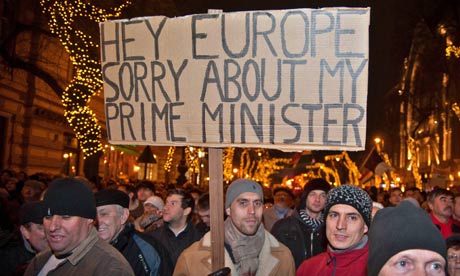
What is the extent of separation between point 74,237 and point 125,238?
1723 millimetres

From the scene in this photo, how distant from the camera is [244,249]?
5.19m

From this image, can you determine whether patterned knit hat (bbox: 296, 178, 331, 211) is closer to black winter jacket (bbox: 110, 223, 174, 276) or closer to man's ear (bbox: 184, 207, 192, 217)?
man's ear (bbox: 184, 207, 192, 217)

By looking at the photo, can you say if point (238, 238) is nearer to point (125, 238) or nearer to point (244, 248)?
point (244, 248)

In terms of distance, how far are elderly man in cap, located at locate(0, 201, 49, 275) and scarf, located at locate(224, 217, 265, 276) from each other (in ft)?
5.51

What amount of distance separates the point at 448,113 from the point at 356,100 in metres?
48.5

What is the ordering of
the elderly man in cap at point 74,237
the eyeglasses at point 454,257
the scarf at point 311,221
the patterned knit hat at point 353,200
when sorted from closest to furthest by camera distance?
1. the elderly man in cap at point 74,237
2. the patterned knit hat at point 353,200
3. the eyeglasses at point 454,257
4. the scarf at point 311,221

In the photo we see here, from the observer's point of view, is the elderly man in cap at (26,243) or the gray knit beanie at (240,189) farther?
the elderly man in cap at (26,243)

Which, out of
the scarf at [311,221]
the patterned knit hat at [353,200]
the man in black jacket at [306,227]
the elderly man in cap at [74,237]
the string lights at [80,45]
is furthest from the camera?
the string lights at [80,45]

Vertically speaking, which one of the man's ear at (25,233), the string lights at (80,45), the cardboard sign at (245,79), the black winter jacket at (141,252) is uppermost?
the string lights at (80,45)

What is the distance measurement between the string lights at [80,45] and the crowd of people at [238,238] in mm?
11677

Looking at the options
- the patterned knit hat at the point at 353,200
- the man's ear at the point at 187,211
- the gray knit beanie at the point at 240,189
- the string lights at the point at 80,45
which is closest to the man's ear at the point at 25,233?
the gray knit beanie at the point at 240,189

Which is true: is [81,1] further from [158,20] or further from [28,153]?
[158,20]

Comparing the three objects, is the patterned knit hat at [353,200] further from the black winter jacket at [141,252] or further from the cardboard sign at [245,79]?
the black winter jacket at [141,252]

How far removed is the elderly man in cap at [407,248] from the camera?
3348 mm
